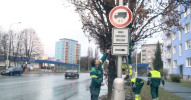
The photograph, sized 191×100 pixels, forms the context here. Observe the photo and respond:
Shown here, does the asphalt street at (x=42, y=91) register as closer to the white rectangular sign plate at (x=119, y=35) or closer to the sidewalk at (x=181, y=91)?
the sidewalk at (x=181, y=91)

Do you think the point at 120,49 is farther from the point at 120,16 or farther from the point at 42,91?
the point at 42,91

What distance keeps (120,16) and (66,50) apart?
152 meters

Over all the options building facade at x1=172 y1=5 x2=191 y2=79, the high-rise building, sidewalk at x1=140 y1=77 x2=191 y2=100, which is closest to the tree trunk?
sidewalk at x1=140 y1=77 x2=191 y2=100

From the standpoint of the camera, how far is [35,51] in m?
56.7

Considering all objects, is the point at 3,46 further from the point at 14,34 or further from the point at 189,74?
the point at 189,74

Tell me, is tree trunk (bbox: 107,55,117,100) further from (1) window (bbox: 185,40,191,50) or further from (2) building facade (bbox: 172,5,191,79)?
(1) window (bbox: 185,40,191,50)

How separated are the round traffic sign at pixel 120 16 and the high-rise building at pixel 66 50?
149544 mm

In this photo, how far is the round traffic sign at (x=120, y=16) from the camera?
5.65 metres

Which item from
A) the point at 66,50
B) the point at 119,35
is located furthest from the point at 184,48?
the point at 66,50

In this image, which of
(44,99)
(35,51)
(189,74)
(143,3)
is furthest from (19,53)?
(143,3)

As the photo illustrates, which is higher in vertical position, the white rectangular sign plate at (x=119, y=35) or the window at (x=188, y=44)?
the window at (x=188, y=44)

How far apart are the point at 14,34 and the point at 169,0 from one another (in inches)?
1872

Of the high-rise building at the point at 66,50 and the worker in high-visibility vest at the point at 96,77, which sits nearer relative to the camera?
the worker in high-visibility vest at the point at 96,77

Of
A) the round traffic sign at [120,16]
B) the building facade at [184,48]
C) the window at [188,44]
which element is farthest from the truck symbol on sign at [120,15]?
the window at [188,44]
